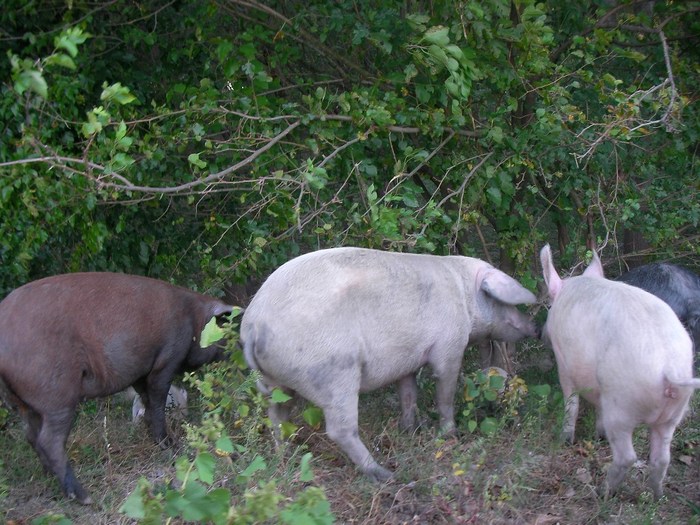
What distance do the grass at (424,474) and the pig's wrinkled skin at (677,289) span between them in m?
0.69

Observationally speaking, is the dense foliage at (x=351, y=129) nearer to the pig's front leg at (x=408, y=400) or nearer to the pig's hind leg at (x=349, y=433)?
the pig's front leg at (x=408, y=400)

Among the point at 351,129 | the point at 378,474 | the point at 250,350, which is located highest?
the point at 351,129

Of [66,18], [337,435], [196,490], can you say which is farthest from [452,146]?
[196,490]

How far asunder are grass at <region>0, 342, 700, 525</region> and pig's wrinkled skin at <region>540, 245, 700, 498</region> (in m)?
0.22

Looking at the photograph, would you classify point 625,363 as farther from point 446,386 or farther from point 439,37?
point 439,37

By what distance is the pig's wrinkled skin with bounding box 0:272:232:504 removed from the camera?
15.3 ft

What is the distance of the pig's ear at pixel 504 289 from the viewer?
5246 mm

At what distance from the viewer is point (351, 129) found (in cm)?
573

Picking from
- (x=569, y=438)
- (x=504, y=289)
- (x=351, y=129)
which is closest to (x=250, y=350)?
(x=504, y=289)

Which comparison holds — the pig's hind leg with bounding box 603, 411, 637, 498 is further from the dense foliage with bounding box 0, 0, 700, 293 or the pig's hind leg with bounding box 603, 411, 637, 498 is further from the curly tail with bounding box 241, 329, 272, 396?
the curly tail with bounding box 241, 329, 272, 396

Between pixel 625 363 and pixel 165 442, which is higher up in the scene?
pixel 625 363

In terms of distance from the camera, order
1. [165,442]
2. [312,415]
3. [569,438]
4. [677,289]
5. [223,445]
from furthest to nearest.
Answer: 1. [677,289]
2. [165,442]
3. [569,438]
4. [312,415]
5. [223,445]

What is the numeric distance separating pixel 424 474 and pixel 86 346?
1.96 metres

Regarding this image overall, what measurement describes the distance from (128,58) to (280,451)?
3.67 meters
